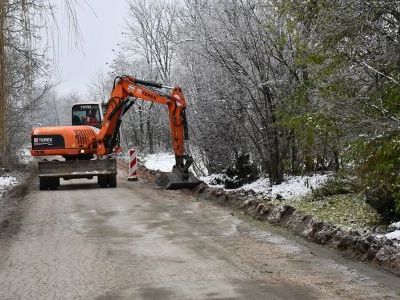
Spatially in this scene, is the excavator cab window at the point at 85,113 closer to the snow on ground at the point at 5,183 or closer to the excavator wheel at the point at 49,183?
the snow on ground at the point at 5,183

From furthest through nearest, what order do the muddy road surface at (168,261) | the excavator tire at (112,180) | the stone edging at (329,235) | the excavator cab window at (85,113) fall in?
the excavator cab window at (85,113)
the excavator tire at (112,180)
the stone edging at (329,235)
the muddy road surface at (168,261)

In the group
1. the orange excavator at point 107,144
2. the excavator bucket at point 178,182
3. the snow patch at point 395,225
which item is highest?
the orange excavator at point 107,144

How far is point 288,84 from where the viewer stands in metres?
16.5

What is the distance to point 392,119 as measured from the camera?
845cm

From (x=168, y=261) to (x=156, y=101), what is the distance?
466 inches

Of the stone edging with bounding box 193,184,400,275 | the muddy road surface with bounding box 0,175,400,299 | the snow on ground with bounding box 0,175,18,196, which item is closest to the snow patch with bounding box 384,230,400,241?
the stone edging with bounding box 193,184,400,275

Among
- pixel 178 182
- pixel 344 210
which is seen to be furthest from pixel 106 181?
pixel 344 210

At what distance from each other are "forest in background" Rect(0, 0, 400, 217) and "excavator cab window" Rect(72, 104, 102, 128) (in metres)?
1.91

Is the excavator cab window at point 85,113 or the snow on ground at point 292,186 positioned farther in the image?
the excavator cab window at point 85,113

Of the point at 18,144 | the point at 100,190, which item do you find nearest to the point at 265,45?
the point at 100,190

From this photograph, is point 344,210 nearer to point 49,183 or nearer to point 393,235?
point 393,235

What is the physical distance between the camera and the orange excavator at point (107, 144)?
18781 millimetres

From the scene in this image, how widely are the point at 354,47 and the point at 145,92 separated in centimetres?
1075

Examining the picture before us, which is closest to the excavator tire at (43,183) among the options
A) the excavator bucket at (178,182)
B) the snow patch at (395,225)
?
the excavator bucket at (178,182)
